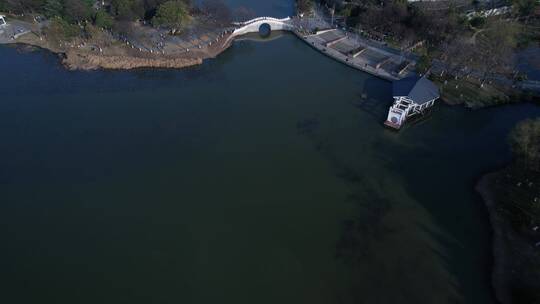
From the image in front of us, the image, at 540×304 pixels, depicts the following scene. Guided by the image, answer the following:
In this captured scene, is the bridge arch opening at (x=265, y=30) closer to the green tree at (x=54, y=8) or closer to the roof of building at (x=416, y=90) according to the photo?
the roof of building at (x=416, y=90)

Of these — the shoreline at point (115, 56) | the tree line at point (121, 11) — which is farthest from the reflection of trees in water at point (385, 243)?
the tree line at point (121, 11)

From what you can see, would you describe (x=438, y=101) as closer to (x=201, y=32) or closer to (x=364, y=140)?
(x=364, y=140)

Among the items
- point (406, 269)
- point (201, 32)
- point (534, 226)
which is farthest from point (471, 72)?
point (201, 32)

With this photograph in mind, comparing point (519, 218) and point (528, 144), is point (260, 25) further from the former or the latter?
point (519, 218)

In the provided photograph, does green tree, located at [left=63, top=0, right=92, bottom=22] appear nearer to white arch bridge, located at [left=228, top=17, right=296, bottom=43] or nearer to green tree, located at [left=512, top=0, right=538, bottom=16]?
white arch bridge, located at [left=228, top=17, right=296, bottom=43]

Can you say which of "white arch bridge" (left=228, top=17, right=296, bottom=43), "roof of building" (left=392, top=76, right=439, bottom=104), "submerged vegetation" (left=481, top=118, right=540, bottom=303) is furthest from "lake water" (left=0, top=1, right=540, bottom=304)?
"white arch bridge" (left=228, top=17, right=296, bottom=43)

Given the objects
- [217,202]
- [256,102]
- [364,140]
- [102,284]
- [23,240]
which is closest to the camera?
[102,284]
